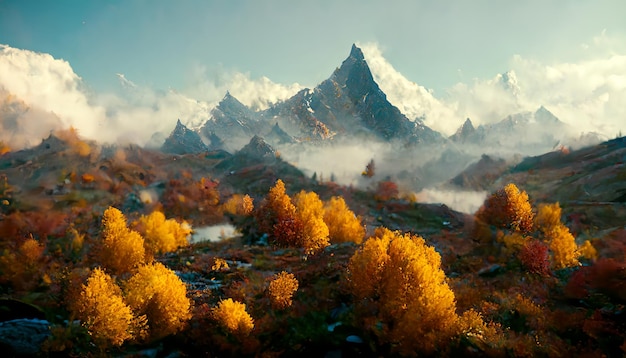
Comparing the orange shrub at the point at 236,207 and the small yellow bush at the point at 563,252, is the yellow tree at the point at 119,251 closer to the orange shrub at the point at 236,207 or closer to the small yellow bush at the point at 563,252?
the small yellow bush at the point at 563,252

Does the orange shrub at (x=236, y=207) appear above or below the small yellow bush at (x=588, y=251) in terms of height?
above

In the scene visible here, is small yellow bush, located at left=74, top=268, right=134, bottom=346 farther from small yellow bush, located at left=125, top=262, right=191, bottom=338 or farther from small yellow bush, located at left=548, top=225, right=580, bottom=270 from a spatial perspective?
small yellow bush, located at left=548, top=225, right=580, bottom=270

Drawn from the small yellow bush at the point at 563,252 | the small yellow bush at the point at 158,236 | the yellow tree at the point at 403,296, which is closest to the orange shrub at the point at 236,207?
the small yellow bush at the point at 158,236

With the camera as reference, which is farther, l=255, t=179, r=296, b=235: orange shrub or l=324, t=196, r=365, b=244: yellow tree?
l=324, t=196, r=365, b=244: yellow tree

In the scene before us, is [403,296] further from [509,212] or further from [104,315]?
[509,212]

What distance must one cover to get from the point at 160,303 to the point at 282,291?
608 inches

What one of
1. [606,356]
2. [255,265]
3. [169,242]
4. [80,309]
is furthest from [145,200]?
[606,356]

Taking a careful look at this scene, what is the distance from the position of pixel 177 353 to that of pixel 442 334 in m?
29.7

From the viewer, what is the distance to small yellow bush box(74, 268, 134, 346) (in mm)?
39625

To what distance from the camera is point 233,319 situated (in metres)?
43.9

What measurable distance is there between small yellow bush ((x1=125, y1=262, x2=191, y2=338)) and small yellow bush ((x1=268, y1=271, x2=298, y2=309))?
1095cm

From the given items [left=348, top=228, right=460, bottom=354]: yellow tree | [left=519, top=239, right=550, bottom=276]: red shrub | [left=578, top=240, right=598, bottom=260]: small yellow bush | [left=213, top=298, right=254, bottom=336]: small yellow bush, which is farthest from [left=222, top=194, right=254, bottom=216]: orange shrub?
[left=578, top=240, right=598, bottom=260]: small yellow bush

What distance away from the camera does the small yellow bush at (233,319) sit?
4388cm

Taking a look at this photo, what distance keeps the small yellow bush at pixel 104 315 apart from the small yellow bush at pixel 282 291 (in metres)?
17.3
